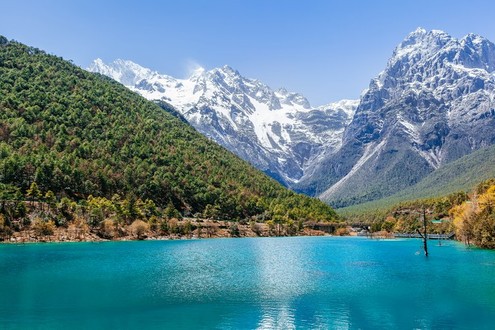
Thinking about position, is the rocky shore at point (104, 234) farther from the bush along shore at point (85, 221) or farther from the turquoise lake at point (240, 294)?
the turquoise lake at point (240, 294)

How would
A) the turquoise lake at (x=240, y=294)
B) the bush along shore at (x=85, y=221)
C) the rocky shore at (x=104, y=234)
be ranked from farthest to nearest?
the bush along shore at (x=85, y=221), the rocky shore at (x=104, y=234), the turquoise lake at (x=240, y=294)

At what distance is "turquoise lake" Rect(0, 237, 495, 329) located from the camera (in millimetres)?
46000

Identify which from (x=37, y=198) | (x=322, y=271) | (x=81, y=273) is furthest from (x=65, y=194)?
(x=322, y=271)

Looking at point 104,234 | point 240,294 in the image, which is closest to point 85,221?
point 104,234

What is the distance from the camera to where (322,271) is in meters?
84.7

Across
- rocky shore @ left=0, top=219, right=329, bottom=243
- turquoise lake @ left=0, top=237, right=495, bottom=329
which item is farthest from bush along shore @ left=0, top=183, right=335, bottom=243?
turquoise lake @ left=0, top=237, right=495, bottom=329

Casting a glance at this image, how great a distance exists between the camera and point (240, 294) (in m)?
60.5

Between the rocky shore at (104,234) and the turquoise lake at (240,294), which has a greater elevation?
the rocky shore at (104,234)

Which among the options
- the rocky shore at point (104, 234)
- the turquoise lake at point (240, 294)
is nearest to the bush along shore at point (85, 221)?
the rocky shore at point (104, 234)

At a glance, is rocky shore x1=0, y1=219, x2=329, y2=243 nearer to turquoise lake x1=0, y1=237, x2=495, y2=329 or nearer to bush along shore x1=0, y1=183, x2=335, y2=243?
bush along shore x1=0, y1=183, x2=335, y2=243

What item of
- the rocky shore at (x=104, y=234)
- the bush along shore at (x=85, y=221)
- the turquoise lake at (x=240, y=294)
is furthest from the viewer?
the bush along shore at (x=85, y=221)

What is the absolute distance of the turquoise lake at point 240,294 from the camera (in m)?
46.0

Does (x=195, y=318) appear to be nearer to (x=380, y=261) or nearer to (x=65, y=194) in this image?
(x=380, y=261)

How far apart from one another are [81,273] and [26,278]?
349 inches
